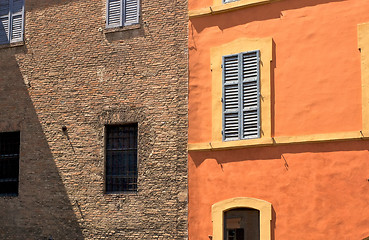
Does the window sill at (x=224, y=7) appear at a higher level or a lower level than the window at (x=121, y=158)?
higher

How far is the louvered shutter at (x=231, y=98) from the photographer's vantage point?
14891mm

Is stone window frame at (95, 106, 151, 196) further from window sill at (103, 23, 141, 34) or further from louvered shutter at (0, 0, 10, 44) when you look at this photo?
louvered shutter at (0, 0, 10, 44)

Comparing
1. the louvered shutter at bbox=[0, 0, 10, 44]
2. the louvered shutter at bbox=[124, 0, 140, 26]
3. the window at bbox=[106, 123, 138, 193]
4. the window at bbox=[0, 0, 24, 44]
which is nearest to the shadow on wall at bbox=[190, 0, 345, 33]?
the louvered shutter at bbox=[124, 0, 140, 26]

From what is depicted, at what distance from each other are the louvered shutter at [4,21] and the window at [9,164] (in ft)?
8.31

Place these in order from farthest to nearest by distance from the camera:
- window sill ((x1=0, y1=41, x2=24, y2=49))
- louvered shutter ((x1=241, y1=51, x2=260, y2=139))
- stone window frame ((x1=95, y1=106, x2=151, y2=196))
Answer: window sill ((x1=0, y1=41, x2=24, y2=49)) → stone window frame ((x1=95, y1=106, x2=151, y2=196)) → louvered shutter ((x1=241, y1=51, x2=260, y2=139))

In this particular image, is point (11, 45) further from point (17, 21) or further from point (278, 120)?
point (278, 120)

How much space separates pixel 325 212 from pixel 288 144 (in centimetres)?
156

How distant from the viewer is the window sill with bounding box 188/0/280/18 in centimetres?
1506

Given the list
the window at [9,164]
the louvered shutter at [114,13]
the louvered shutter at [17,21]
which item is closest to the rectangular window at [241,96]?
the louvered shutter at [114,13]

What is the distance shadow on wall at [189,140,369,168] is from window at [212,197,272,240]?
885 millimetres

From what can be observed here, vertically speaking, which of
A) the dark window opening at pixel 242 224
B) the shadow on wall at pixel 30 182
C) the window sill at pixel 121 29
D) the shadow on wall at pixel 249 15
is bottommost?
the dark window opening at pixel 242 224

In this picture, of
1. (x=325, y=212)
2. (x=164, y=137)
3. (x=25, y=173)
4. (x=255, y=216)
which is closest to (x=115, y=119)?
(x=164, y=137)

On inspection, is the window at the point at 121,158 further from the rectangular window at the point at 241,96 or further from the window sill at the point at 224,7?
the window sill at the point at 224,7

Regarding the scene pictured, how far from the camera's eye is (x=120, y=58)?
16656 millimetres
